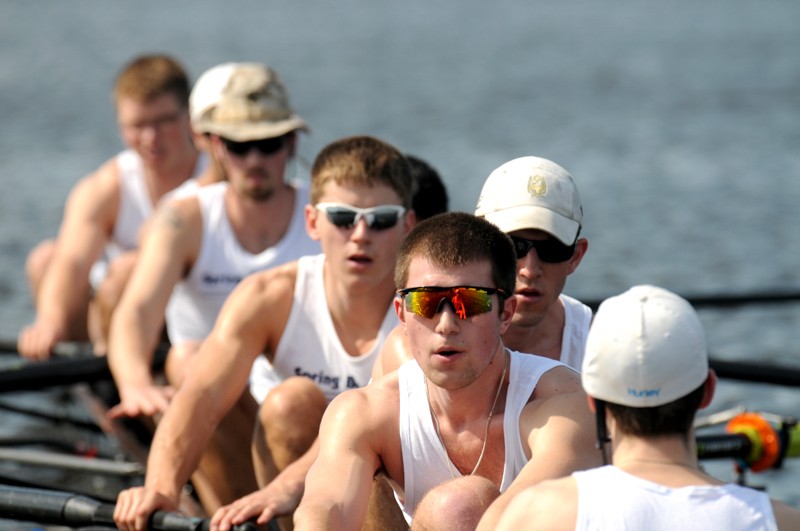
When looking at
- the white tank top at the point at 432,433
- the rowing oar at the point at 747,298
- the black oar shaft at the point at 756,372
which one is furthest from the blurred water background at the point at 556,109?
the white tank top at the point at 432,433

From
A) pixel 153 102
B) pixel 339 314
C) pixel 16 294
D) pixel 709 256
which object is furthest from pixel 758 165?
pixel 339 314

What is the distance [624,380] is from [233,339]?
87.4 inches

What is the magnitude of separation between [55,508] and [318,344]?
3.56 feet

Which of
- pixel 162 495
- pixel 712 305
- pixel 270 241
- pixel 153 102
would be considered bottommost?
pixel 712 305

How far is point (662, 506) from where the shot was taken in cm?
256

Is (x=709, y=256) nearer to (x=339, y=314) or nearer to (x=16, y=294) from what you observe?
Result: (x=16, y=294)

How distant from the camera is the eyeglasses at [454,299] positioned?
3.41 m

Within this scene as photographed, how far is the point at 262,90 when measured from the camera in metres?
6.12

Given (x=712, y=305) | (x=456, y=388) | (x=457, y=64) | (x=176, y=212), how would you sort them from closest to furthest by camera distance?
(x=456, y=388) → (x=176, y=212) → (x=712, y=305) → (x=457, y=64)

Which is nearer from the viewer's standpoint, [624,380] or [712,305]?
[624,380]

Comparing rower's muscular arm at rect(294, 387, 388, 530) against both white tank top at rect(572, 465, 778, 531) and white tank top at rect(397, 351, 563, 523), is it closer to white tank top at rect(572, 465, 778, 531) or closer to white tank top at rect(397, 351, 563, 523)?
white tank top at rect(397, 351, 563, 523)

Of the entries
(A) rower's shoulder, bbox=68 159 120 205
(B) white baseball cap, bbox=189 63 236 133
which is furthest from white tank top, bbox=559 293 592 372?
(A) rower's shoulder, bbox=68 159 120 205

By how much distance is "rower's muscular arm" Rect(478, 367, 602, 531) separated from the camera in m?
3.23

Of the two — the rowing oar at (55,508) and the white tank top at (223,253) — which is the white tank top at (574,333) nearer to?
the rowing oar at (55,508)
